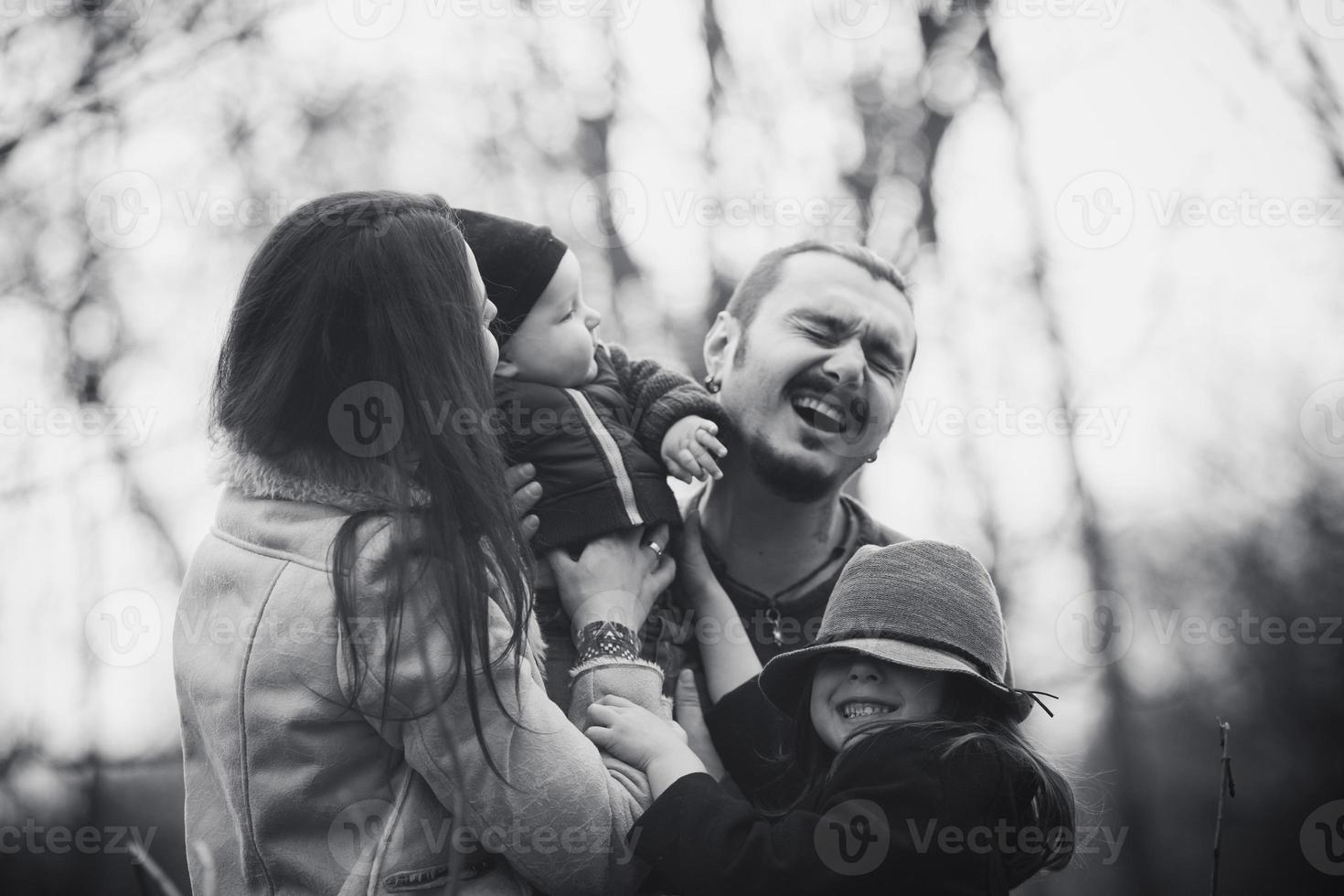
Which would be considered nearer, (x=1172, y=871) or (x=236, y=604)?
(x=236, y=604)

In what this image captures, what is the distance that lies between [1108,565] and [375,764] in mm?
8686

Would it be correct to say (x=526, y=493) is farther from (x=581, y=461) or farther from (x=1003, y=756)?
(x=1003, y=756)

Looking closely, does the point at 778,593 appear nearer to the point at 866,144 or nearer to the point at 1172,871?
the point at 866,144

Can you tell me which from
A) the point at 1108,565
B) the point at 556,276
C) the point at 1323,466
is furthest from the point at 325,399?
the point at 1323,466

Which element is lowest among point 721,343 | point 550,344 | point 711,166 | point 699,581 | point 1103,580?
point 1103,580

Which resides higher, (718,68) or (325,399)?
(718,68)

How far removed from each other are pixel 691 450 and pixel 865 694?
74 centimetres

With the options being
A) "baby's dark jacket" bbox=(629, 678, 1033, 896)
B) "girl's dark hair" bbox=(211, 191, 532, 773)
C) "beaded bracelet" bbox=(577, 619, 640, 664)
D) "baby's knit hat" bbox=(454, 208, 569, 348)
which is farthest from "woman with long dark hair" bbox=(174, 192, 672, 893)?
"baby's knit hat" bbox=(454, 208, 569, 348)

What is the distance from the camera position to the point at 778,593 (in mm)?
3160

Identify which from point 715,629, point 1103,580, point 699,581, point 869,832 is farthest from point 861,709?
point 1103,580

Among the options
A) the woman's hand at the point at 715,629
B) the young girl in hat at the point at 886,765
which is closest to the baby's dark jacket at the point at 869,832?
the young girl in hat at the point at 886,765

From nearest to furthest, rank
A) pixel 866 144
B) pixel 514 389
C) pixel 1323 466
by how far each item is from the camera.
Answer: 1. pixel 514 389
2. pixel 866 144
3. pixel 1323 466

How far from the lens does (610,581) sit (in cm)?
257

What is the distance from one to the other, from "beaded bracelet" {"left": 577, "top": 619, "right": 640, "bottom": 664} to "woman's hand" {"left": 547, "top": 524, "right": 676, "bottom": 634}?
19 millimetres
